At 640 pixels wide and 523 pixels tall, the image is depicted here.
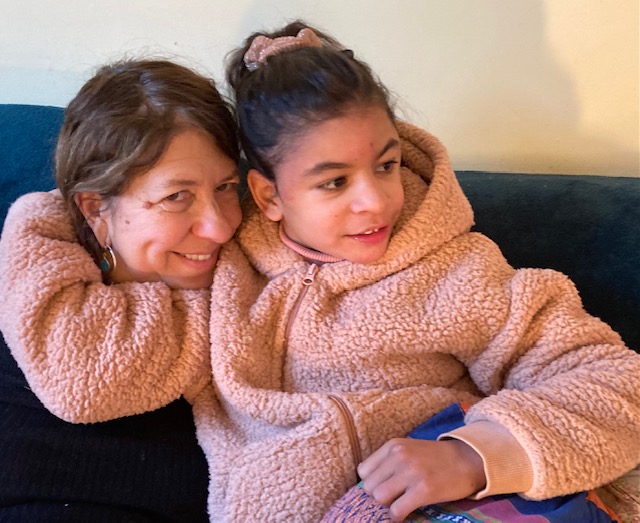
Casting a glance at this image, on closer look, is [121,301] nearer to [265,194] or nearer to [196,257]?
[196,257]

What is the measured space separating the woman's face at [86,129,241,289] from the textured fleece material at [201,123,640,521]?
6cm

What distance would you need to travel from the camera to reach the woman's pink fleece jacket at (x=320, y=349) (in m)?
0.93

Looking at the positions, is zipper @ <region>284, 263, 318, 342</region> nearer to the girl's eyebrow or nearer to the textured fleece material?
the textured fleece material

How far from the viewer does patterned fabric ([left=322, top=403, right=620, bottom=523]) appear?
805mm

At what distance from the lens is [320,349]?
1.04m

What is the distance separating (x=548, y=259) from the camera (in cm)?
119

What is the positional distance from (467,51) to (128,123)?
72 cm

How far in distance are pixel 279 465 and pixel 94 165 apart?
0.55 m

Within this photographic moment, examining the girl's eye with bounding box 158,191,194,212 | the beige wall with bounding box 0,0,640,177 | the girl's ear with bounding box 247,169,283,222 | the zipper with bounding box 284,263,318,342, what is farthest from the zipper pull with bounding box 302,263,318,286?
the beige wall with bounding box 0,0,640,177

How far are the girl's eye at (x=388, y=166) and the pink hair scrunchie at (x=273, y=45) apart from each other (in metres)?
0.24

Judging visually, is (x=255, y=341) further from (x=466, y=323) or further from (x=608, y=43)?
(x=608, y=43)

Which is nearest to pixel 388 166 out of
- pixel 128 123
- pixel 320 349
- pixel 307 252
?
pixel 307 252

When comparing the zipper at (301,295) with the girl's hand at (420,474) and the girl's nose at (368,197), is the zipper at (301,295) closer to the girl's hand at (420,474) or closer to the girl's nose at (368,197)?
the girl's nose at (368,197)

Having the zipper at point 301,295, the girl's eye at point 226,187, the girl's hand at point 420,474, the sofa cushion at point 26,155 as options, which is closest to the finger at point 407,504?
the girl's hand at point 420,474
